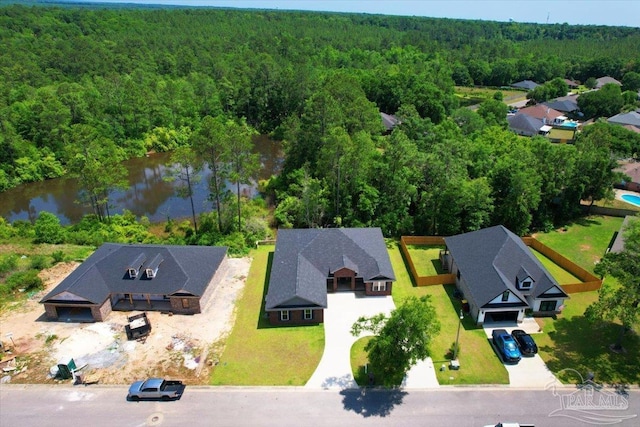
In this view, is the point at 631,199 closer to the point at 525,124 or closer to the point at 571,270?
the point at 571,270

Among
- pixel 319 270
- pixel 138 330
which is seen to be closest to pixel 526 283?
pixel 319 270

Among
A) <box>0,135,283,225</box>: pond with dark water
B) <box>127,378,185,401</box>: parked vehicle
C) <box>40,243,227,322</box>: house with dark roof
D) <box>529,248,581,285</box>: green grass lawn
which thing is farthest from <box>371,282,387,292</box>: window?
<box>0,135,283,225</box>: pond with dark water

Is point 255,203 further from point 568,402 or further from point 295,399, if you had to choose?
point 568,402

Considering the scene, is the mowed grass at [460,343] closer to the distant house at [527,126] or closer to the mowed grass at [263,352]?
the mowed grass at [263,352]

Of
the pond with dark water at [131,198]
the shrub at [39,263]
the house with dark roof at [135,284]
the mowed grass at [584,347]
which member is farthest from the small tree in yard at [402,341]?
the pond with dark water at [131,198]

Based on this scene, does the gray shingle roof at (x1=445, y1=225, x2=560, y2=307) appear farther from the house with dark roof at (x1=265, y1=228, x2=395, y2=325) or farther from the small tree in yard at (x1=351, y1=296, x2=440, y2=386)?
the small tree in yard at (x1=351, y1=296, x2=440, y2=386)

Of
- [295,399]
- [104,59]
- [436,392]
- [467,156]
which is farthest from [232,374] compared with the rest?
[104,59]
